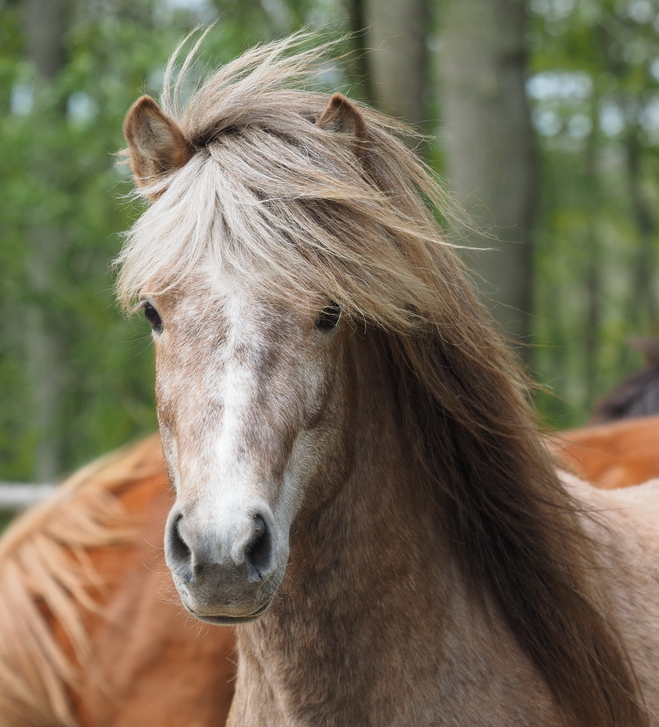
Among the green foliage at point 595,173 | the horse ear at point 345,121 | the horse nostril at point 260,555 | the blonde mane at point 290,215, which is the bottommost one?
the green foliage at point 595,173

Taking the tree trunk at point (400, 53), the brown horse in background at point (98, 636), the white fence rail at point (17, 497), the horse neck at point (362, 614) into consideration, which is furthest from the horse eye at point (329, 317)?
the white fence rail at point (17, 497)

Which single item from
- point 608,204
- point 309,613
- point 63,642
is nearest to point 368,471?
point 309,613

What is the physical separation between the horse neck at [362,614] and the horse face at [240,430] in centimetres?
13

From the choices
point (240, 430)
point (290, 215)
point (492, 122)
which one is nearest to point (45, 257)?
point (492, 122)

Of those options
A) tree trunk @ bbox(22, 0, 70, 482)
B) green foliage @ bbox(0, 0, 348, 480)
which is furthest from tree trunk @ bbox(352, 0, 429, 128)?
tree trunk @ bbox(22, 0, 70, 482)

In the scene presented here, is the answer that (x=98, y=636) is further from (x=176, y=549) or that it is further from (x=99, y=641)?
(x=176, y=549)

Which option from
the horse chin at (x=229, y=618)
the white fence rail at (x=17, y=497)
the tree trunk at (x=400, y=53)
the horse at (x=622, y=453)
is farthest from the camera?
the white fence rail at (x=17, y=497)

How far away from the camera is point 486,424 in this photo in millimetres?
2123

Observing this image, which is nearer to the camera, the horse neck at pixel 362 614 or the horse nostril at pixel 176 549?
the horse nostril at pixel 176 549

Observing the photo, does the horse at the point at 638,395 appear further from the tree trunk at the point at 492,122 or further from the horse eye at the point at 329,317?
the horse eye at the point at 329,317

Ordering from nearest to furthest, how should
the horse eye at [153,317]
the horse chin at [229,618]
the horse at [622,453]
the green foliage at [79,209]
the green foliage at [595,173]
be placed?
the horse chin at [229,618], the horse eye at [153,317], the horse at [622,453], the green foliage at [79,209], the green foliage at [595,173]

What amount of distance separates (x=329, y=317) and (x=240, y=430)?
15.5 inches

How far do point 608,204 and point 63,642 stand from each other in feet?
53.3

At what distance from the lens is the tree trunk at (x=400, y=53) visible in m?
5.16
